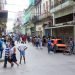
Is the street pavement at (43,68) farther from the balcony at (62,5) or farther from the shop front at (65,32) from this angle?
the shop front at (65,32)

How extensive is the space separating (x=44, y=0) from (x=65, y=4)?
19943mm

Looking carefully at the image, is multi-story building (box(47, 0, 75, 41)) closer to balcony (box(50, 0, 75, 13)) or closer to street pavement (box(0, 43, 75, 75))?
balcony (box(50, 0, 75, 13))

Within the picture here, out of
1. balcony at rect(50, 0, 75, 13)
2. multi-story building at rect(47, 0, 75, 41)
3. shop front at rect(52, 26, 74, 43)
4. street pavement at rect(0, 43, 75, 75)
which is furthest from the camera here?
shop front at rect(52, 26, 74, 43)

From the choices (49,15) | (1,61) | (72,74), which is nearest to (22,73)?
(72,74)

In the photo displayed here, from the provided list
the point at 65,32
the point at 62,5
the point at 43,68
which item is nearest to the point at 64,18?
the point at 65,32

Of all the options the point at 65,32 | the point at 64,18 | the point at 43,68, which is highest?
the point at 64,18

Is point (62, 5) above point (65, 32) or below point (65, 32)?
above

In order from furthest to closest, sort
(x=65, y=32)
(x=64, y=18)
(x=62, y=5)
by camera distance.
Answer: (x=64, y=18) → (x=65, y=32) → (x=62, y=5)

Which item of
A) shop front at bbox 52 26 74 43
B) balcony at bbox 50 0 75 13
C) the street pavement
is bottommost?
the street pavement

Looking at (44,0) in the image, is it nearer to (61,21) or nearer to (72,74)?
(61,21)

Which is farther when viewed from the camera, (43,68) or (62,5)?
(62,5)

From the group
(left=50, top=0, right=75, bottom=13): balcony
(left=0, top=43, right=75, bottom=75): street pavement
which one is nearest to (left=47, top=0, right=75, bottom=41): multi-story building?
(left=50, top=0, right=75, bottom=13): balcony

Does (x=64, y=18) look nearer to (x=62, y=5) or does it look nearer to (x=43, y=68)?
(x=62, y=5)

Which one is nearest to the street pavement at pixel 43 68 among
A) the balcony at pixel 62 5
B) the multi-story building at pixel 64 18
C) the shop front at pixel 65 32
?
the multi-story building at pixel 64 18
